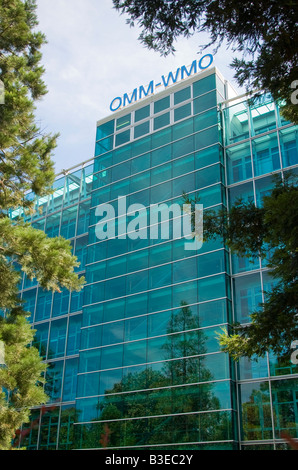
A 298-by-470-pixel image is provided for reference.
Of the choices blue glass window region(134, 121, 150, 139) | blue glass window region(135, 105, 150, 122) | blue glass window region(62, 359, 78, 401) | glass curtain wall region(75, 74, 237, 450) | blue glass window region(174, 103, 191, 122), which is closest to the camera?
glass curtain wall region(75, 74, 237, 450)

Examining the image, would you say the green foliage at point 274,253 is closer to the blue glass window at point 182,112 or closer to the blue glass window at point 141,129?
the blue glass window at point 182,112

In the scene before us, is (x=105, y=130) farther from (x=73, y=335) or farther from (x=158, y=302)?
(x=158, y=302)

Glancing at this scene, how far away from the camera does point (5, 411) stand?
8719mm

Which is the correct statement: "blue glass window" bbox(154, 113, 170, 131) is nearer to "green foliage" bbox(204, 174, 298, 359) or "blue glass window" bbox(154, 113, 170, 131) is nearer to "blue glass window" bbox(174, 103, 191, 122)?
"blue glass window" bbox(174, 103, 191, 122)

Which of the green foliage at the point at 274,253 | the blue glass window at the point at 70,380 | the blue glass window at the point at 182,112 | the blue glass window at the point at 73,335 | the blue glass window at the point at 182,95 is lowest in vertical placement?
the green foliage at the point at 274,253

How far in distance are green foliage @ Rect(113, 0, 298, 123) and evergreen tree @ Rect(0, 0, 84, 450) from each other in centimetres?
387

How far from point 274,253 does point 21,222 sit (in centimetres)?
533

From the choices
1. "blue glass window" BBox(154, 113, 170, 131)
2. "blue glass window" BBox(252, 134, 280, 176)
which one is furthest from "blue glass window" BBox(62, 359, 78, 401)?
"blue glass window" BBox(252, 134, 280, 176)

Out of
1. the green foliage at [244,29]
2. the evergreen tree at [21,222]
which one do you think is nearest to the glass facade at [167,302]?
the evergreen tree at [21,222]

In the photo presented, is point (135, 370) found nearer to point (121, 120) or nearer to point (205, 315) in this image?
point (205, 315)

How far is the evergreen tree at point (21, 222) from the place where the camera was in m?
9.05

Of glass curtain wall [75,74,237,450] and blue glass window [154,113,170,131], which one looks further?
blue glass window [154,113,170,131]

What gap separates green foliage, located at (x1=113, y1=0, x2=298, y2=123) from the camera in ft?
25.6

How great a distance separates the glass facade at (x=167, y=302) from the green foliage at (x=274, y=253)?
29.9ft
